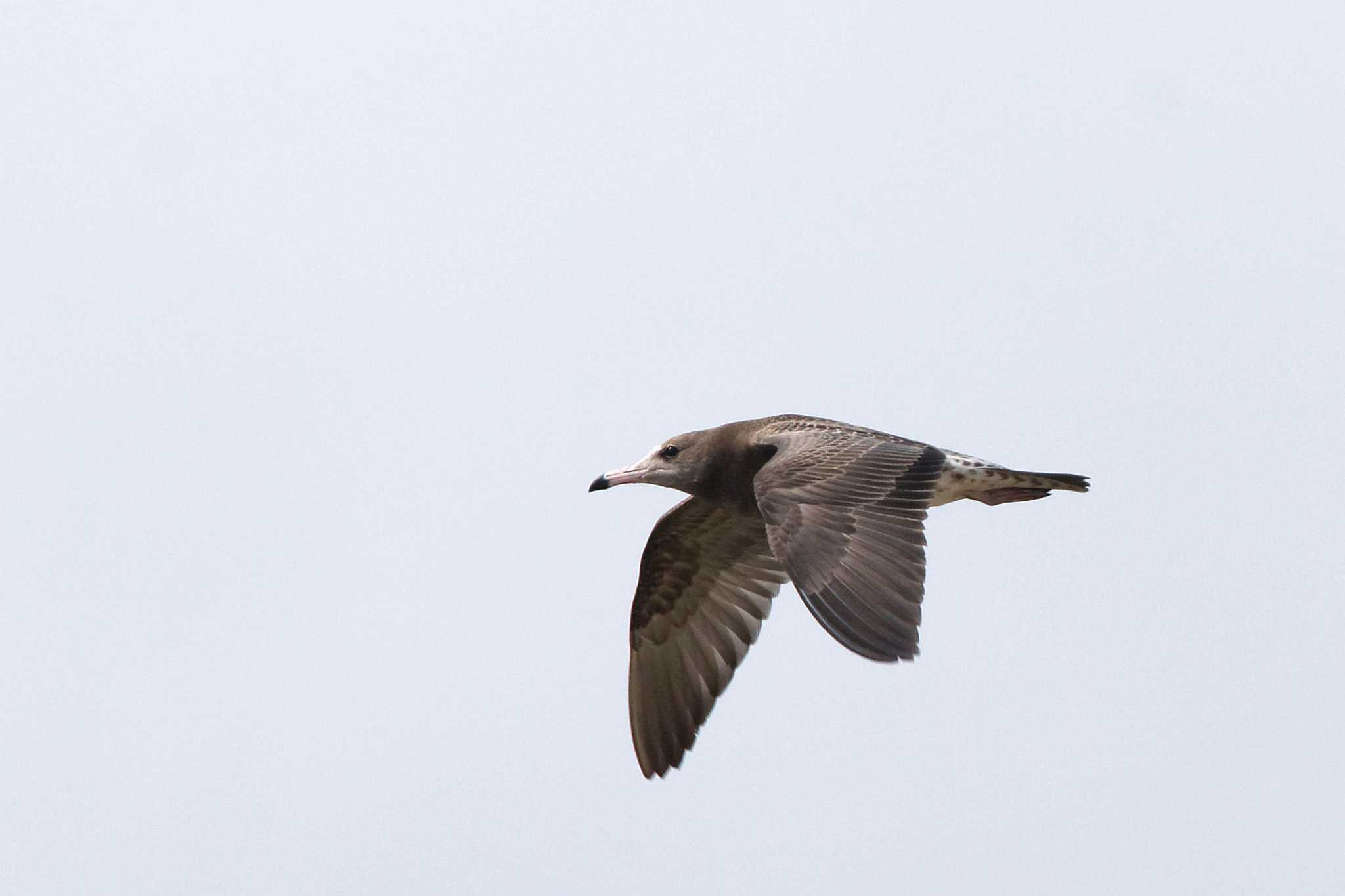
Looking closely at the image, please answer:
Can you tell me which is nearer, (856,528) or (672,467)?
(856,528)

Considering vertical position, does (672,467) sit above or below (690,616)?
above

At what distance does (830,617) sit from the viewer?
10477 millimetres

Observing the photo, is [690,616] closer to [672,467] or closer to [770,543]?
[672,467]

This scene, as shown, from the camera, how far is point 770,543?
11.1 m

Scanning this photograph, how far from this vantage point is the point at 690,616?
14.4 meters

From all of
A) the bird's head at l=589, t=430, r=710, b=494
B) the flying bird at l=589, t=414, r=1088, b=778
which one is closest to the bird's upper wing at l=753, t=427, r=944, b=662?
the flying bird at l=589, t=414, r=1088, b=778

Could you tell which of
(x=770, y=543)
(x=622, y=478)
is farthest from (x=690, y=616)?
(x=770, y=543)

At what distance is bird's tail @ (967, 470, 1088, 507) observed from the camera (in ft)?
42.9

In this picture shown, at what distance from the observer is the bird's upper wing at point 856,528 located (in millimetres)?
10438

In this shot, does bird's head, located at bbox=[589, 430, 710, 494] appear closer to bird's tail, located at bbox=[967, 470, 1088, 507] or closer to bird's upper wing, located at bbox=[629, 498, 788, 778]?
bird's upper wing, located at bbox=[629, 498, 788, 778]

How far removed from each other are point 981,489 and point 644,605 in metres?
2.72

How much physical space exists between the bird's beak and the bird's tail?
222 centimetres

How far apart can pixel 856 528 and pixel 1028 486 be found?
8.12 ft

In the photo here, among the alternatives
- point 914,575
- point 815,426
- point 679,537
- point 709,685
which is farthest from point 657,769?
point 914,575
